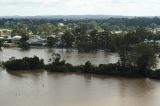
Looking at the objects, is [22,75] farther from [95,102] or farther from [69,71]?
[95,102]

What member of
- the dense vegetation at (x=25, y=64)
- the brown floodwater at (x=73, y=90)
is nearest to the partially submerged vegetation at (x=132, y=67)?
the brown floodwater at (x=73, y=90)

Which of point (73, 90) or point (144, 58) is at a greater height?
point (144, 58)

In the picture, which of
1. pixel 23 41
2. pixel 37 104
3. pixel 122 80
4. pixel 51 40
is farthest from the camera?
pixel 23 41

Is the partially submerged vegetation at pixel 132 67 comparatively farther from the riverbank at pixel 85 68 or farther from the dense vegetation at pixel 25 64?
the dense vegetation at pixel 25 64

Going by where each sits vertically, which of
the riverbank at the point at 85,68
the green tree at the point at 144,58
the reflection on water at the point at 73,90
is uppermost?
the green tree at the point at 144,58

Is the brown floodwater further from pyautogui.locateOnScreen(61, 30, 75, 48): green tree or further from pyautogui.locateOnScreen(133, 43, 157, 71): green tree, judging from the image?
pyautogui.locateOnScreen(61, 30, 75, 48): green tree

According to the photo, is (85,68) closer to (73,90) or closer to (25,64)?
(25,64)

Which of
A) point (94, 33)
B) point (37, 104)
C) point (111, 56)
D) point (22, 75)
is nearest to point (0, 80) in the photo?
point (22, 75)

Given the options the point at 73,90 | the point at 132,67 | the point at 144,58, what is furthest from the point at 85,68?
the point at 73,90
